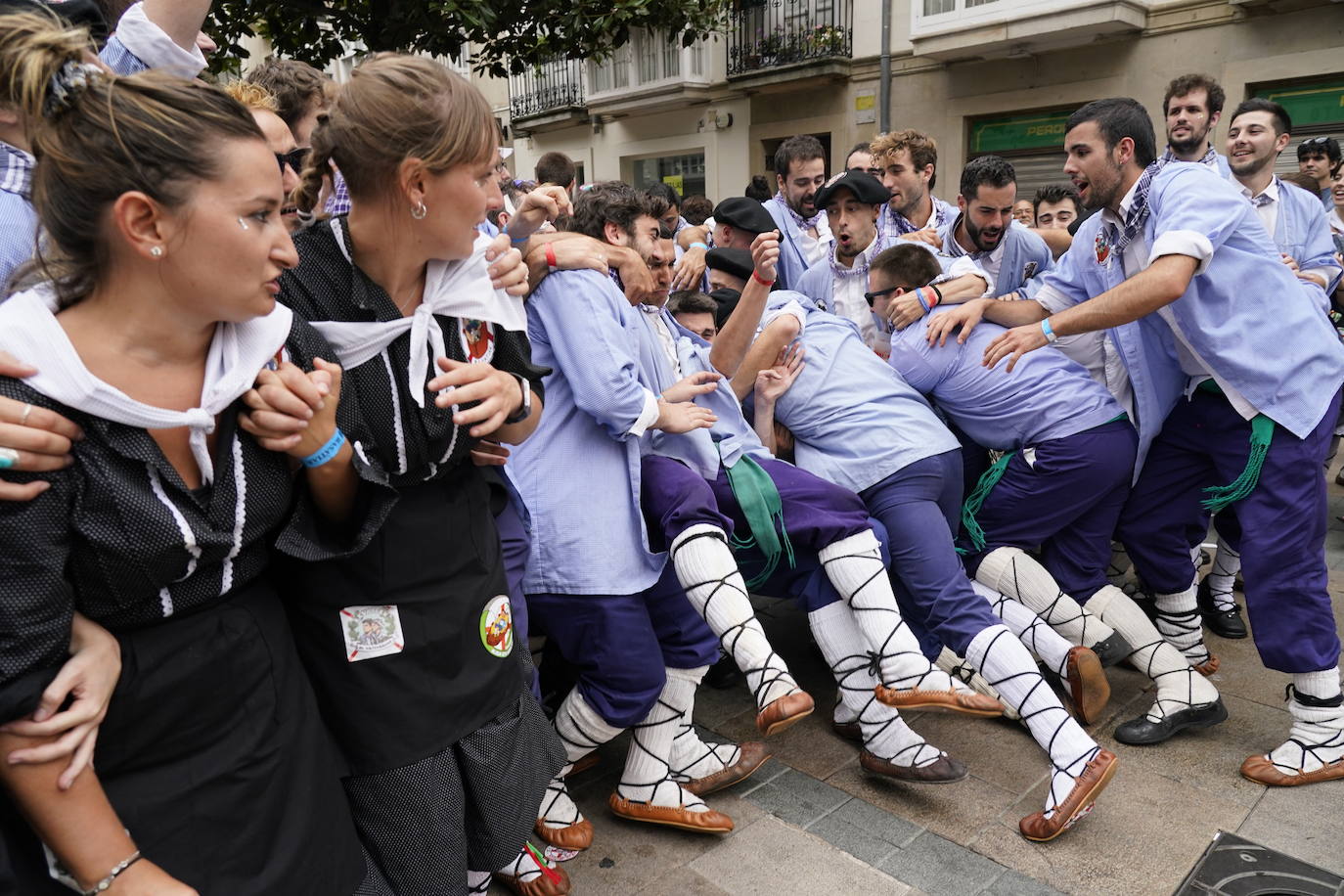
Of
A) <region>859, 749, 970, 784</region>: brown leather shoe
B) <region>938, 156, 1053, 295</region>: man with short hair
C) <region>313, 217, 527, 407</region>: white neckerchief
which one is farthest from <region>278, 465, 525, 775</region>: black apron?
<region>938, 156, 1053, 295</region>: man with short hair

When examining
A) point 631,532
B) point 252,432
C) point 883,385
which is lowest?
point 631,532

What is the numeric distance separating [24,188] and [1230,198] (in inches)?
128

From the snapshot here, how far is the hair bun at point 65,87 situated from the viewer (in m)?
1.24

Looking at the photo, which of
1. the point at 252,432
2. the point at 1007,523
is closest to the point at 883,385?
the point at 1007,523

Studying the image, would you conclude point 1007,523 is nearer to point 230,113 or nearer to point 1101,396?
point 1101,396

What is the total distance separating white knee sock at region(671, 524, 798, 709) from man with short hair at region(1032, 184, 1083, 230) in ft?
17.8

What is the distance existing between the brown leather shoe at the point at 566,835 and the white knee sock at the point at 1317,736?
214cm

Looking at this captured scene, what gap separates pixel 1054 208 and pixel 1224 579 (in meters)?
3.80

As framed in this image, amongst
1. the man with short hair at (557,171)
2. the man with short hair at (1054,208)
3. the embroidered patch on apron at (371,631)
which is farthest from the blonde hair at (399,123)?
the man with short hair at (1054,208)

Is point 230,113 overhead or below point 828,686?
overhead

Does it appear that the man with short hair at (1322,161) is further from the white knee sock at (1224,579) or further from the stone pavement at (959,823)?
the stone pavement at (959,823)

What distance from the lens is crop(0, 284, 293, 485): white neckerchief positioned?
1.18 metres

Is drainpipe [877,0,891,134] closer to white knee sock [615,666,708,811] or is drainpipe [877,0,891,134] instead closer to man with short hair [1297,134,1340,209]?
man with short hair [1297,134,1340,209]

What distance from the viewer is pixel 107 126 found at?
123 centimetres
